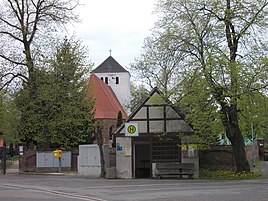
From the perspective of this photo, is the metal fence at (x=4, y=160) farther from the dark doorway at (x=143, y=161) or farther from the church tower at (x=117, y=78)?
the church tower at (x=117, y=78)

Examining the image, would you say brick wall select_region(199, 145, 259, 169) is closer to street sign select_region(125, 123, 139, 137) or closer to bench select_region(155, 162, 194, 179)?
bench select_region(155, 162, 194, 179)

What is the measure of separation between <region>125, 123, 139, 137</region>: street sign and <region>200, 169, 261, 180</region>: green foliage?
15.5 feet

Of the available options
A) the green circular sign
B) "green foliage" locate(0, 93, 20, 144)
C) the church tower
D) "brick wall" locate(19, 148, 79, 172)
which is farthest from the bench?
the church tower

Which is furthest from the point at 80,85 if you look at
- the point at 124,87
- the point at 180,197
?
the point at 124,87

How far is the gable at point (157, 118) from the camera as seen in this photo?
91.8ft

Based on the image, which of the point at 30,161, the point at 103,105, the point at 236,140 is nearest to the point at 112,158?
the point at 236,140

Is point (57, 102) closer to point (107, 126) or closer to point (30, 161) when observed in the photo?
point (30, 161)

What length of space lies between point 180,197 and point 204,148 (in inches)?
406

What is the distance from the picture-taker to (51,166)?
3644 cm

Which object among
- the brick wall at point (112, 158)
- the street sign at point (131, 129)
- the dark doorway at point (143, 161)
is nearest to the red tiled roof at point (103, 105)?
the brick wall at point (112, 158)

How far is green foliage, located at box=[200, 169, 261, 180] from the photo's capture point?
26.1 metres

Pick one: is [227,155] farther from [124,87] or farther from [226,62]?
[124,87]

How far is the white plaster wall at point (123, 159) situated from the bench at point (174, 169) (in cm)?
192

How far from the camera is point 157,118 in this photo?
2841 centimetres
